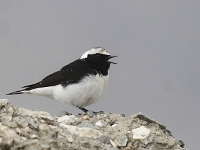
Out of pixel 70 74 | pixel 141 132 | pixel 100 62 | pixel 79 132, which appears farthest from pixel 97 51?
pixel 79 132

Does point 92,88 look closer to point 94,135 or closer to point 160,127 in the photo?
point 160,127

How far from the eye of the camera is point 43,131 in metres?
7.36

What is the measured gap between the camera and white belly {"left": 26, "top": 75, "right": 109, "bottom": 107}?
1198 cm

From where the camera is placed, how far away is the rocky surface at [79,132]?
7.00 meters

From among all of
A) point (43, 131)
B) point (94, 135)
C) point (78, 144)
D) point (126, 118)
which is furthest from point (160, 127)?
point (43, 131)

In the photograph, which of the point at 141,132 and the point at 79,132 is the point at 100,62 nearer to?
the point at 141,132

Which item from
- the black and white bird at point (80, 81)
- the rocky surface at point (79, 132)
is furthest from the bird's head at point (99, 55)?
the rocky surface at point (79, 132)

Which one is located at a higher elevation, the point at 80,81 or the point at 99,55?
the point at 99,55

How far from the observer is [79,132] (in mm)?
8438

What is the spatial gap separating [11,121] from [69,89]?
493cm

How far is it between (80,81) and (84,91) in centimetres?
26

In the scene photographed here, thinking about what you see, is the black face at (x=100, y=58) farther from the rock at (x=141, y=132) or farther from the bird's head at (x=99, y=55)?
the rock at (x=141, y=132)

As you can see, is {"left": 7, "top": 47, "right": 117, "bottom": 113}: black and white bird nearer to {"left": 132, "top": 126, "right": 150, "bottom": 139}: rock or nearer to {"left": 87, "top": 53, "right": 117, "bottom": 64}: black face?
{"left": 87, "top": 53, "right": 117, "bottom": 64}: black face

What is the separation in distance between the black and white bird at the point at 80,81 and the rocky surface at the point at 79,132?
5.95 feet
